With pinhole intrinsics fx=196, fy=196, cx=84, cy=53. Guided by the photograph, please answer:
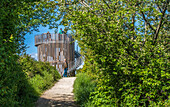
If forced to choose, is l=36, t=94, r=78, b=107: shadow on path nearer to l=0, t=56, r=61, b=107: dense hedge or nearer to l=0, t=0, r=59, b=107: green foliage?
l=0, t=56, r=61, b=107: dense hedge

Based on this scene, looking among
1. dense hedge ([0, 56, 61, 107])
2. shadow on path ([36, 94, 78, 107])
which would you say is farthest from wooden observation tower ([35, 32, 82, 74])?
shadow on path ([36, 94, 78, 107])

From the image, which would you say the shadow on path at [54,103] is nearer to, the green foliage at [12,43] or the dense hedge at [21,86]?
the dense hedge at [21,86]

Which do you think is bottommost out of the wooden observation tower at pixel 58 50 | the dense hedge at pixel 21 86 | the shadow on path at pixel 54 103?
the shadow on path at pixel 54 103

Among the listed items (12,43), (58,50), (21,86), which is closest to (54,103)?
(21,86)

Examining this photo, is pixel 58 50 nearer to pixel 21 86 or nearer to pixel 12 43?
pixel 21 86

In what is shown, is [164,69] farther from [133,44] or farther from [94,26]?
[94,26]

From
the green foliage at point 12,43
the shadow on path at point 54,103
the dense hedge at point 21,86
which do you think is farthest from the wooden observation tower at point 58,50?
the green foliage at point 12,43

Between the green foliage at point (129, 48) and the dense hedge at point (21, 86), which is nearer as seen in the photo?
the dense hedge at point (21, 86)

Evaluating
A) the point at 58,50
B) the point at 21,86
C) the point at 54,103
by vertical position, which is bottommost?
the point at 54,103

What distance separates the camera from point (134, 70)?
5965mm

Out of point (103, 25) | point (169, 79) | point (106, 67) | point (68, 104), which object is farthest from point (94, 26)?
point (68, 104)

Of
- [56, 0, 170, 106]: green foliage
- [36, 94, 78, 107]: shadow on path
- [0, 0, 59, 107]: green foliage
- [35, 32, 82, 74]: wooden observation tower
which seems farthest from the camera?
[35, 32, 82, 74]: wooden observation tower

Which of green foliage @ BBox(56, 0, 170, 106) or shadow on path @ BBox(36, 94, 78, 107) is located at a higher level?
green foliage @ BBox(56, 0, 170, 106)

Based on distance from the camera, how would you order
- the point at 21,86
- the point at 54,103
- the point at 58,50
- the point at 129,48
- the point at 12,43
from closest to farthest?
the point at 12,43 → the point at 129,48 → the point at 21,86 → the point at 54,103 → the point at 58,50
